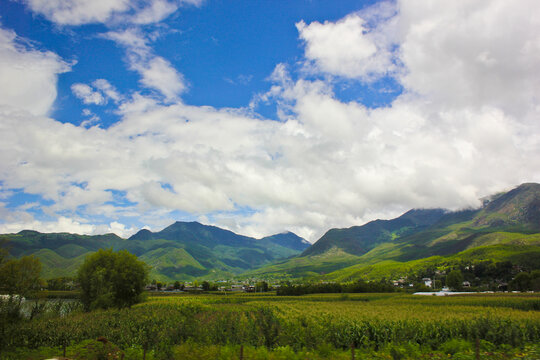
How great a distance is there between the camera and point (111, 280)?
85688mm

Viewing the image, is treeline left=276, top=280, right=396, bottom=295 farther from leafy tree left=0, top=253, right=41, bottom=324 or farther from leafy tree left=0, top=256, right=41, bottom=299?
leafy tree left=0, top=256, right=41, bottom=299

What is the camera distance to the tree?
257ft

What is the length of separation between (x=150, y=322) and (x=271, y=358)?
33.2m

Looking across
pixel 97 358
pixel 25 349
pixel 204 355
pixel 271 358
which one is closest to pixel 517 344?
pixel 271 358

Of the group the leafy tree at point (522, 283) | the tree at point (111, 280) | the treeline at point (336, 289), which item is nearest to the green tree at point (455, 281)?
the leafy tree at point (522, 283)

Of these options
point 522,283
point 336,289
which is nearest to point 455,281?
point 522,283

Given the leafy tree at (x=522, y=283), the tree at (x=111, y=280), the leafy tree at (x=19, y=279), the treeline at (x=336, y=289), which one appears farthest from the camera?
the treeline at (x=336, y=289)

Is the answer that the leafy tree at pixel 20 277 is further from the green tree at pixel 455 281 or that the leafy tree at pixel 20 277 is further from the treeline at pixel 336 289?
the green tree at pixel 455 281

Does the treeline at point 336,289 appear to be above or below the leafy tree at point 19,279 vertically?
below

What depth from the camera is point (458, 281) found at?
15275 cm

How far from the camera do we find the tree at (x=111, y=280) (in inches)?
3081

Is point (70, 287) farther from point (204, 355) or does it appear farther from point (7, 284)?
point (204, 355)

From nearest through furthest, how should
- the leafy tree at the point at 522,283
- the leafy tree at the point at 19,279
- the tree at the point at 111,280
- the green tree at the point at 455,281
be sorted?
the leafy tree at the point at 19,279 → the tree at the point at 111,280 → the leafy tree at the point at 522,283 → the green tree at the point at 455,281

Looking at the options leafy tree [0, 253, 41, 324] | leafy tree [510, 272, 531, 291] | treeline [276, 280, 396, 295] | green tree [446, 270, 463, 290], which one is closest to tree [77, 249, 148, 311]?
leafy tree [0, 253, 41, 324]
